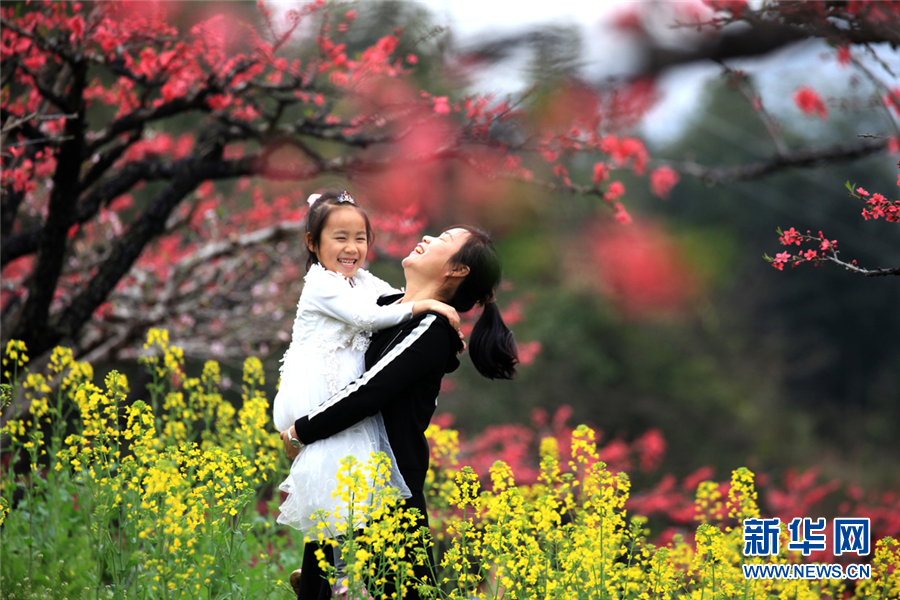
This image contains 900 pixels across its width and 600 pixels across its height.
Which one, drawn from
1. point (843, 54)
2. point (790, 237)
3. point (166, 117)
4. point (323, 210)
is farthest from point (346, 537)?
point (166, 117)

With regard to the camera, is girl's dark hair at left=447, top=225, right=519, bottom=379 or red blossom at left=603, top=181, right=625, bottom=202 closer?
girl's dark hair at left=447, top=225, right=519, bottom=379

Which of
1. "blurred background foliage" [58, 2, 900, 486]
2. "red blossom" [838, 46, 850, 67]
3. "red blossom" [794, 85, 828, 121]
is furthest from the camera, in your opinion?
"blurred background foliage" [58, 2, 900, 486]

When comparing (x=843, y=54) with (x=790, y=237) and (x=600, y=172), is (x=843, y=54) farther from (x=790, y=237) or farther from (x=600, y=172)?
(x=600, y=172)

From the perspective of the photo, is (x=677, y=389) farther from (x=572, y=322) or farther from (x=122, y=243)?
(x=122, y=243)

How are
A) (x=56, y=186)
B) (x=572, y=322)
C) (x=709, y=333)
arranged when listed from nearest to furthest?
(x=56, y=186), (x=572, y=322), (x=709, y=333)

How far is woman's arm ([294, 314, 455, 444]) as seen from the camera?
6.70 ft

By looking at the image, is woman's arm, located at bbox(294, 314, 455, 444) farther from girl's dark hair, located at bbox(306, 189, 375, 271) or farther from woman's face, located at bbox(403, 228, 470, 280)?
girl's dark hair, located at bbox(306, 189, 375, 271)

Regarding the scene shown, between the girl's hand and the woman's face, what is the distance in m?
0.13

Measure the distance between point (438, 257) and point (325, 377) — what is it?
51cm

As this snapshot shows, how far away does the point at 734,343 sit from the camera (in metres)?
16.4

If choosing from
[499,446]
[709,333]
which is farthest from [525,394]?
[709,333]

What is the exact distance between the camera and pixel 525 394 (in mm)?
11539

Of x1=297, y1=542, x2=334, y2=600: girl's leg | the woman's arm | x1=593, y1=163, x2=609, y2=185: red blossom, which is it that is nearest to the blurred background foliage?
x1=593, y1=163, x2=609, y2=185: red blossom

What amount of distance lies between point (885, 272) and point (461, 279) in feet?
4.04
